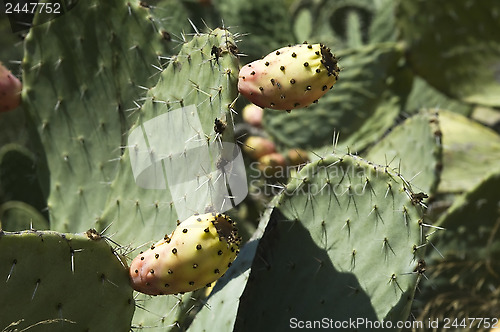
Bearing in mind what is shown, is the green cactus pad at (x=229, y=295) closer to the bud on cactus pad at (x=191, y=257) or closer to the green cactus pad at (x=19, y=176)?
the bud on cactus pad at (x=191, y=257)

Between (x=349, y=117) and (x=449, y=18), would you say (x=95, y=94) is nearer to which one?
(x=349, y=117)

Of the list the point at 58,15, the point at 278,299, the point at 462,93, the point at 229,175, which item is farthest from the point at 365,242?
the point at 462,93

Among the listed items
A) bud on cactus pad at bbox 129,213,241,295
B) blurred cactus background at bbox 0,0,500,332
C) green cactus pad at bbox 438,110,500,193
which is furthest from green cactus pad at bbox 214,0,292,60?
bud on cactus pad at bbox 129,213,241,295

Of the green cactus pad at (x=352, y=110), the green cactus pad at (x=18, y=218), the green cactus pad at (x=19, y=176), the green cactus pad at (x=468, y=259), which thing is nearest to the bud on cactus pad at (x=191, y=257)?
the green cactus pad at (x=18, y=218)

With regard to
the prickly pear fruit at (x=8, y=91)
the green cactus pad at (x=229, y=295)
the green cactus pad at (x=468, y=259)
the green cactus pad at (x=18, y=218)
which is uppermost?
the prickly pear fruit at (x=8, y=91)

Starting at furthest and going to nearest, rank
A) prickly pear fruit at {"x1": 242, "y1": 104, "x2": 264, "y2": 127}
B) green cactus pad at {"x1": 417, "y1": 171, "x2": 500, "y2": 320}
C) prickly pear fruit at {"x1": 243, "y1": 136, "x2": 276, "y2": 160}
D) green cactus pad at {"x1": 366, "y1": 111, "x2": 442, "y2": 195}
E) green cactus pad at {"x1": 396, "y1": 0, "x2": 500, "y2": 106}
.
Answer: prickly pear fruit at {"x1": 242, "y1": 104, "x2": 264, "y2": 127}, green cactus pad at {"x1": 396, "y1": 0, "x2": 500, "y2": 106}, prickly pear fruit at {"x1": 243, "y1": 136, "x2": 276, "y2": 160}, green cactus pad at {"x1": 417, "y1": 171, "x2": 500, "y2": 320}, green cactus pad at {"x1": 366, "y1": 111, "x2": 442, "y2": 195}

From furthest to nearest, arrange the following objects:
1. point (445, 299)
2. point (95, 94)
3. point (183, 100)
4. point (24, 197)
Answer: point (24, 197) < point (445, 299) < point (95, 94) < point (183, 100)

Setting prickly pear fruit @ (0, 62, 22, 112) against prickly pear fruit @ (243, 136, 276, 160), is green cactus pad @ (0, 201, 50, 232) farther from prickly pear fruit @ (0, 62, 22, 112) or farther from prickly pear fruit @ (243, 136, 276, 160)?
prickly pear fruit @ (243, 136, 276, 160)
